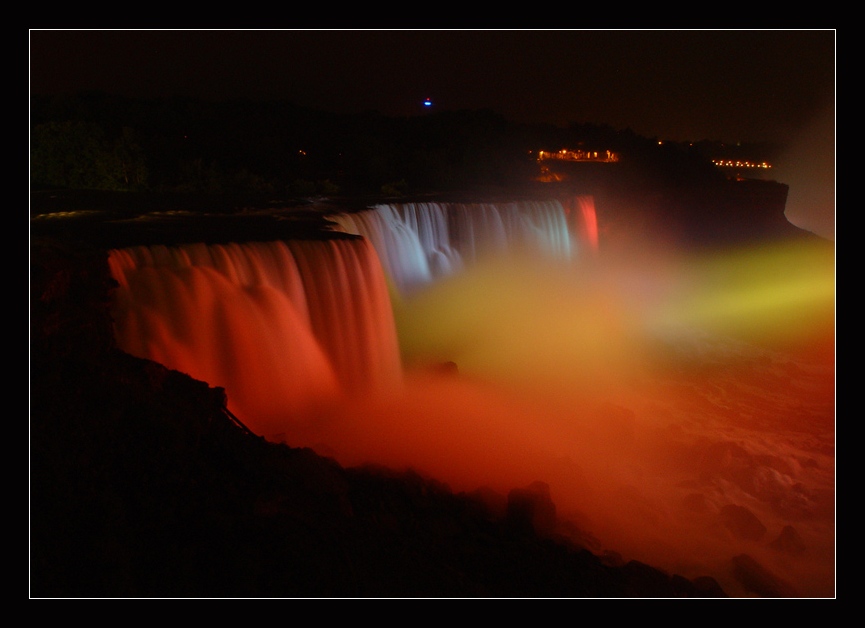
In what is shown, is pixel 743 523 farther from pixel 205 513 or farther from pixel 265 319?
pixel 265 319

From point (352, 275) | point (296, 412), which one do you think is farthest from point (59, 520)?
point (352, 275)

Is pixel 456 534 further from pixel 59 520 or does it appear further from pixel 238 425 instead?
pixel 59 520

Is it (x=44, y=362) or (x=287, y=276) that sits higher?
(x=287, y=276)

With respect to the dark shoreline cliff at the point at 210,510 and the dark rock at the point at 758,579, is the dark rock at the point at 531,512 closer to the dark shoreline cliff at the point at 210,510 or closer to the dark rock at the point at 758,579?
the dark shoreline cliff at the point at 210,510

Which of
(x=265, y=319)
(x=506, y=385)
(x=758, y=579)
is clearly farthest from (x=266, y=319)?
(x=758, y=579)

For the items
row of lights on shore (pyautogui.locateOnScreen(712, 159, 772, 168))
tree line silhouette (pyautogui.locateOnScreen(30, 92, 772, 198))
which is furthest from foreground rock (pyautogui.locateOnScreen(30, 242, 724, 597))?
row of lights on shore (pyautogui.locateOnScreen(712, 159, 772, 168))

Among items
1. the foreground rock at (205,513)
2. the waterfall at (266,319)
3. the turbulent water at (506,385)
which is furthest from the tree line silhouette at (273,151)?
the foreground rock at (205,513)
